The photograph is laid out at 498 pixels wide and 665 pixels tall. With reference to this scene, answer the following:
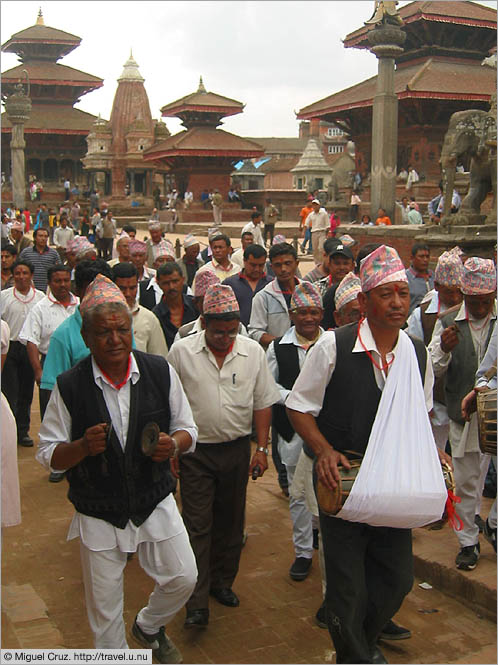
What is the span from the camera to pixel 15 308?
25.5 ft

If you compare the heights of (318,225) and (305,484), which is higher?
(318,225)

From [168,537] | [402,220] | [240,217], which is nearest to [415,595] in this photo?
[168,537]

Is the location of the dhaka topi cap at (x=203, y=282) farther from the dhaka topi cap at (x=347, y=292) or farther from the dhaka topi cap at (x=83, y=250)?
the dhaka topi cap at (x=83, y=250)

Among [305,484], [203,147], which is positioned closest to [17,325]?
[305,484]

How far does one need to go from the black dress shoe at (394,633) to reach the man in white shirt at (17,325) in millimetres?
4616

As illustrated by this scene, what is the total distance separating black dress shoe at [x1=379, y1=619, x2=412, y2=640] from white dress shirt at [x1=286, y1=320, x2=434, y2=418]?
4.56 feet

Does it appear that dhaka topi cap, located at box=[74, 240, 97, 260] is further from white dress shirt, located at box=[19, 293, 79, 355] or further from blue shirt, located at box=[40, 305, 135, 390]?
blue shirt, located at box=[40, 305, 135, 390]

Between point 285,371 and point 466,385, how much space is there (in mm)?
1134

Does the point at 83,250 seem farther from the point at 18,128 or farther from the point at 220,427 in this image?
the point at 18,128

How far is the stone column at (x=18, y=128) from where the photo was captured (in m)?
29.8

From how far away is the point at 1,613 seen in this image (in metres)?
4.68

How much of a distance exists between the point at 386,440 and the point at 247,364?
1.41 metres

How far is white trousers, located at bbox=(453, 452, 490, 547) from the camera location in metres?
5.04

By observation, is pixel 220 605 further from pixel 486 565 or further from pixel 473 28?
pixel 473 28
